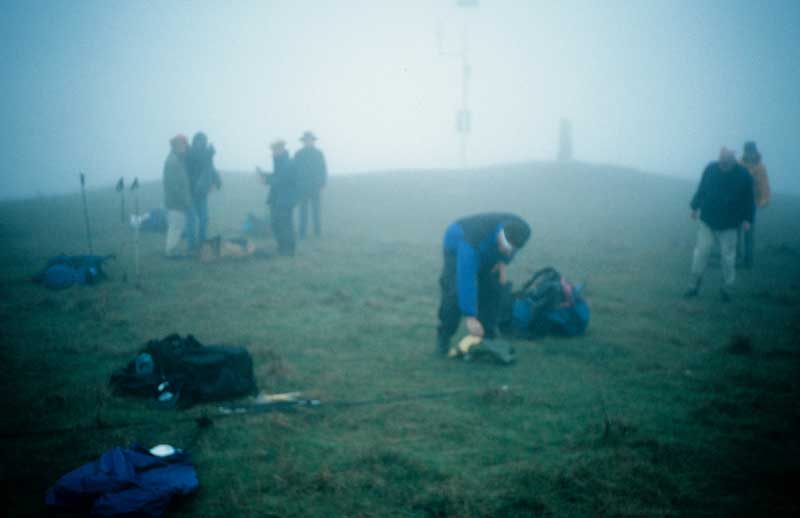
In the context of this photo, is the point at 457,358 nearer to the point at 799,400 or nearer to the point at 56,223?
the point at 799,400

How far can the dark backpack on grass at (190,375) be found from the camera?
5.02 meters

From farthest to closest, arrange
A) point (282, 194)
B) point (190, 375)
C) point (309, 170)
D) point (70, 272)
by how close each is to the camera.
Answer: point (309, 170) → point (282, 194) → point (70, 272) → point (190, 375)

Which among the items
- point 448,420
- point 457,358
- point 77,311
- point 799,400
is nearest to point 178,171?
point 77,311

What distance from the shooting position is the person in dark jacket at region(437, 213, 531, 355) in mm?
5789

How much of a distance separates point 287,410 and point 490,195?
20.0 meters

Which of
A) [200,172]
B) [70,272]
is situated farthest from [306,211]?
[70,272]

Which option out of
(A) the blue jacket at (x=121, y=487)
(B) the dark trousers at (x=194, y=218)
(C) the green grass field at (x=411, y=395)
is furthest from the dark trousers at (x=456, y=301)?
(B) the dark trousers at (x=194, y=218)

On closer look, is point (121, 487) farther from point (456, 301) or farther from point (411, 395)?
point (456, 301)

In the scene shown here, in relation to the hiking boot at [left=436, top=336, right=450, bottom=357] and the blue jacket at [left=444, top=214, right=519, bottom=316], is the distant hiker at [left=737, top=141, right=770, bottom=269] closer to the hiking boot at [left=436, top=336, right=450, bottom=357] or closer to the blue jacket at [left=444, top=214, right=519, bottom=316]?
the blue jacket at [left=444, top=214, right=519, bottom=316]

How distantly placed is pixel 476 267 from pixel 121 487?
3956mm

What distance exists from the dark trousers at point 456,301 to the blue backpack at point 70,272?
699cm

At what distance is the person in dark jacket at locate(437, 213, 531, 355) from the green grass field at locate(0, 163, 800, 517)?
0.57 m

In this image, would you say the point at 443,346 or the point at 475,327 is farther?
the point at 443,346

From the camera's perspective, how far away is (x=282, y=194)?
12.7 metres
